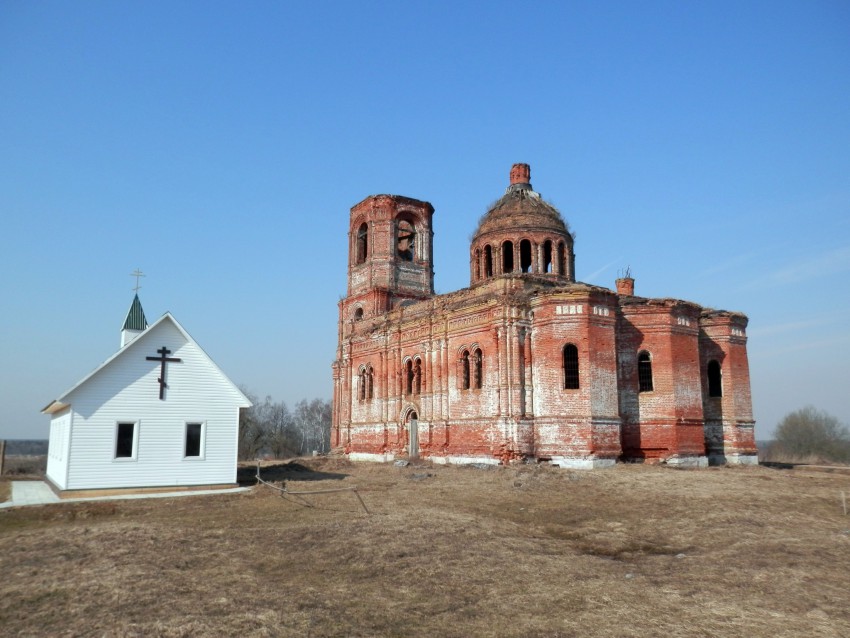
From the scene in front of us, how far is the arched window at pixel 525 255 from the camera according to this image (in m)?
34.2

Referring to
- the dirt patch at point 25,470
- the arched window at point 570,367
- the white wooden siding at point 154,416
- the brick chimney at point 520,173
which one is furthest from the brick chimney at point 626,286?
the dirt patch at point 25,470

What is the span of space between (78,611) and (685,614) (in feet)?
26.0

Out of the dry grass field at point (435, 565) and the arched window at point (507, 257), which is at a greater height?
the arched window at point (507, 257)

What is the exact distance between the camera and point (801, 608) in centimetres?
841

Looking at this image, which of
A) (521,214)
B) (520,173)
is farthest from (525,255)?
(520,173)

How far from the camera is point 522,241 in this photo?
3412 centimetres

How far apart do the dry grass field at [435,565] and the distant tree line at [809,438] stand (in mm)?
41168

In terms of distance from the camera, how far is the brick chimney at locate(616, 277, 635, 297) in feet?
115

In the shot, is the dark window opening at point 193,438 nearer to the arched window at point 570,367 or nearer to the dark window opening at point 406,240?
the arched window at point 570,367

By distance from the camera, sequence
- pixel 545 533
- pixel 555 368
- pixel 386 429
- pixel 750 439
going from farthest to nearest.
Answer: pixel 386 429 → pixel 750 439 → pixel 555 368 → pixel 545 533

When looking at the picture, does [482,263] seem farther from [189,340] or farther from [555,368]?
[189,340]

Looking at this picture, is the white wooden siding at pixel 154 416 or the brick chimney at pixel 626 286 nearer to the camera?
the white wooden siding at pixel 154 416

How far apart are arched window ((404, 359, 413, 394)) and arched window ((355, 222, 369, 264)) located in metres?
10.0

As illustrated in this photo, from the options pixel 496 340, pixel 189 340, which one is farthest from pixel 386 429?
pixel 189 340
